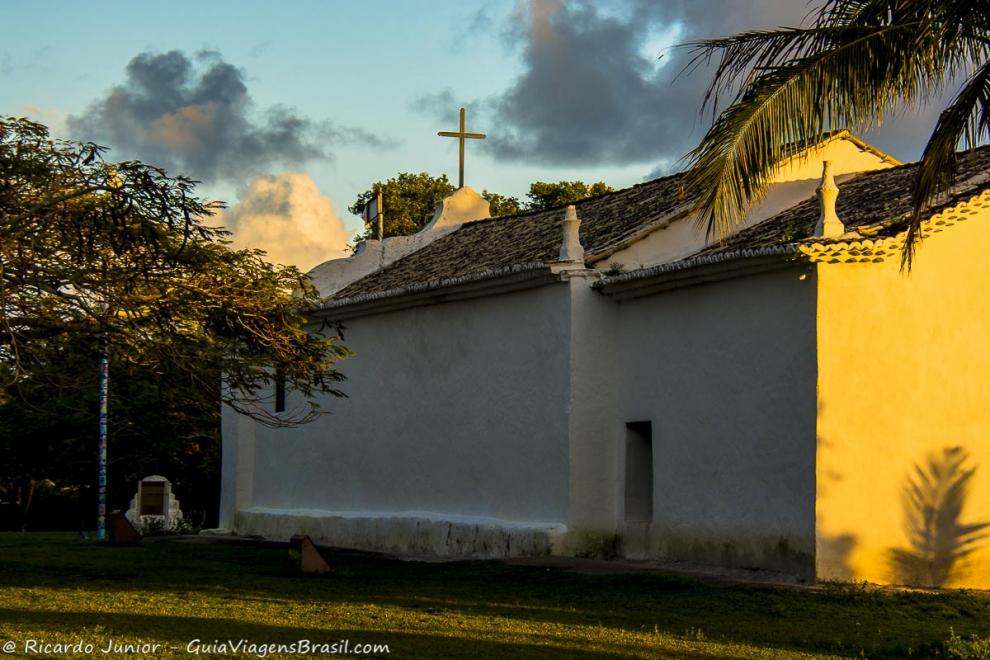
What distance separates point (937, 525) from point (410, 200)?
28.5m

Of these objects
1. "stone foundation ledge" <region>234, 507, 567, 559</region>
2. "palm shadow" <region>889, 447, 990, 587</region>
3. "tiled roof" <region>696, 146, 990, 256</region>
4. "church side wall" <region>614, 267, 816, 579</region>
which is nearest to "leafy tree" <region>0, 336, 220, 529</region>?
"stone foundation ledge" <region>234, 507, 567, 559</region>

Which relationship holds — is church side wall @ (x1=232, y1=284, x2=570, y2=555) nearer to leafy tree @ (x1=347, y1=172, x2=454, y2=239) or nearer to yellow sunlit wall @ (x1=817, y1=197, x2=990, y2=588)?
yellow sunlit wall @ (x1=817, y1=197, x2=990, y2=588)

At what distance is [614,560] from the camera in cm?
1602

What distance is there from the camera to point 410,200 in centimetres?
4097

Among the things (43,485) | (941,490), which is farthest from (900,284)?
(43,485)

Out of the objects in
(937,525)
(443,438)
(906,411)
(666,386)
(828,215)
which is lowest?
(937,525)

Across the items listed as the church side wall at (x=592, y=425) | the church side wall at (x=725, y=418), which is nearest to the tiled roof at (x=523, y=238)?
the church side wall at (x=592, y=425)

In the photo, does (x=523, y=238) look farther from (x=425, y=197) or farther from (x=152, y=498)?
(x=425, y=197)

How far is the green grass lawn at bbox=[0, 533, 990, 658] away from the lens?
929cm

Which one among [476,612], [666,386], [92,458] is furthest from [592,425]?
[92,458]

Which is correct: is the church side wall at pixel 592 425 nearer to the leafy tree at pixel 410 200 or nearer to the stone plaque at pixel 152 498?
the stone plaque at pixel 152 498

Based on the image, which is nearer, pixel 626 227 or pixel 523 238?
pixel 626 227

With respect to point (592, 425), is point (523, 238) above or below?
above

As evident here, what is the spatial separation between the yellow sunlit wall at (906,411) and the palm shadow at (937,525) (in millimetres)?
15
